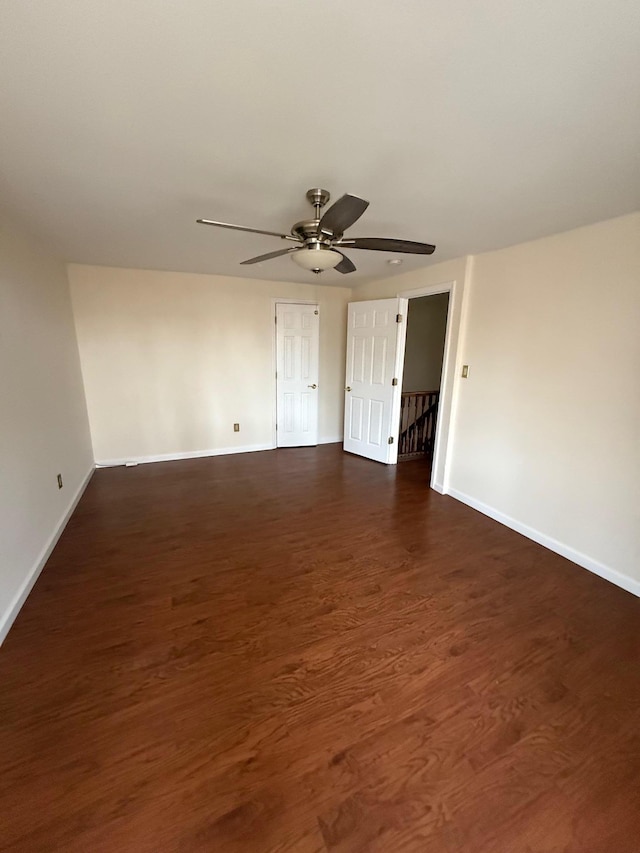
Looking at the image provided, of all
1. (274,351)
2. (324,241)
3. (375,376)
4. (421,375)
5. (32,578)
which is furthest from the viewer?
(421,375)

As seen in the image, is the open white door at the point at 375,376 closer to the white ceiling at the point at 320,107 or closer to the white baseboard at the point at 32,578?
the white ceiling at the point at 320,107

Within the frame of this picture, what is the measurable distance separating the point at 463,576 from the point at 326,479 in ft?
6.17

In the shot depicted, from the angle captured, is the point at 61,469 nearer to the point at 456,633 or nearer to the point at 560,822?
the point at 456,633

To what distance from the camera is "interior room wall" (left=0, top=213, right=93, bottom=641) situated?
6.56ft

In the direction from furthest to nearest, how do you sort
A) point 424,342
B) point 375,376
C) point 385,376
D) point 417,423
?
1. point 424,342
2. point 417,423
3. point 375,376
4. point 385,376

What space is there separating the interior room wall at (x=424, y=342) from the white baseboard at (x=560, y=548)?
2.81 meters

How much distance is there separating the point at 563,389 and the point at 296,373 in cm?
319

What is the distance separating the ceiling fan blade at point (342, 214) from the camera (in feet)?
4.58

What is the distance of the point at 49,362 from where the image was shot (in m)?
2.84

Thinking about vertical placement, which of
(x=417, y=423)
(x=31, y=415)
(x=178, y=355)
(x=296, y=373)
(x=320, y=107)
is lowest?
(x=417, y=423)

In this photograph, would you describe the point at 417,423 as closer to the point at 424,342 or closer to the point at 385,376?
the point at 385,376

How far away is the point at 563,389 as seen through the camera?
8.28ft

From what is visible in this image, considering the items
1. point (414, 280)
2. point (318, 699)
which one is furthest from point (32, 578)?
point (414, 280)

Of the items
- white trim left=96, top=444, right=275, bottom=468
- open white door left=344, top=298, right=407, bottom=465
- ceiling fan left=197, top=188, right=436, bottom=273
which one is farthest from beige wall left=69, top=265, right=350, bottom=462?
ceiling fan left=197, top=188, right=436, bottom=273
